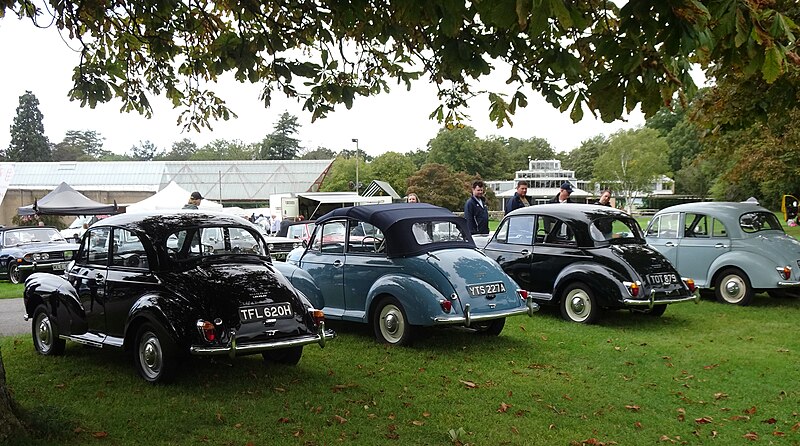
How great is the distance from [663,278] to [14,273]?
16.8 meters

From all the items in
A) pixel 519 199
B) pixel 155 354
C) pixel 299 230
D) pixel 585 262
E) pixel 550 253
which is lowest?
pixel 155 354

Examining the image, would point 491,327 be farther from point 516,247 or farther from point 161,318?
point 161,318

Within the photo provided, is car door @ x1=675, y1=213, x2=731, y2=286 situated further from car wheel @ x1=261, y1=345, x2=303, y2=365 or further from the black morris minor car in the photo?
the black morris minor car

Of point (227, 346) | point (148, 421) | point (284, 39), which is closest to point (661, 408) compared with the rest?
point (227, 346)

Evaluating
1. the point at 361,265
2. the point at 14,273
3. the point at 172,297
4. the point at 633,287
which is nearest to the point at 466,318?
the point at 361,265

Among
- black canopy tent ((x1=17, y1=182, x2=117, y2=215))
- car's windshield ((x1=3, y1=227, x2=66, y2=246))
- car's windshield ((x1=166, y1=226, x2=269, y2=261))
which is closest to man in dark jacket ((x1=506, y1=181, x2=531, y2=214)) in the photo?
car's windshield ((x1=166, y1=226, x2=269, y2=261))

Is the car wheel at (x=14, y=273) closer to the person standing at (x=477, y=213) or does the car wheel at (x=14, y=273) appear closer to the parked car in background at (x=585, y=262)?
the person standing at (x=477, y=213)

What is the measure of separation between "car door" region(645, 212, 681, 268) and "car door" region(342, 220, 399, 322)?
7009 millimetres

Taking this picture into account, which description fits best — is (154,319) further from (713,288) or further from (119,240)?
(713,288)

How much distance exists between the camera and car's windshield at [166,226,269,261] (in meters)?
7.32

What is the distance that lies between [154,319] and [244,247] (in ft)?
4.66

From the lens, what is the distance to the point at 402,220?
30.8 ft

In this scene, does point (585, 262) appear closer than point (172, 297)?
No

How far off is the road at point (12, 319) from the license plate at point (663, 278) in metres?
9.44
